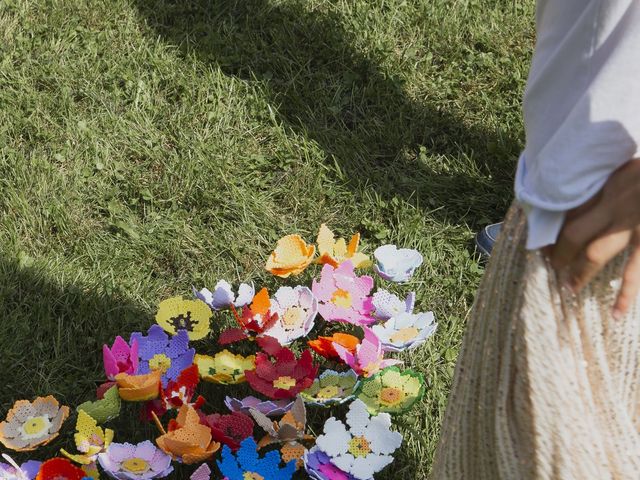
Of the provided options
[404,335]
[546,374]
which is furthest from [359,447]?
[546,374]

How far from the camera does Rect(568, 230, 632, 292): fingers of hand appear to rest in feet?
3.45

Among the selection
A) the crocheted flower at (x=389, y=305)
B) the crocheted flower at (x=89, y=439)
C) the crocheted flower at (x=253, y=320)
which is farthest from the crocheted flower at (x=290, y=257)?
the crocheted flower at (x=89, y=439)

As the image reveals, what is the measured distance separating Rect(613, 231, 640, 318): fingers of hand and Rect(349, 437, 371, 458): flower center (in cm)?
100

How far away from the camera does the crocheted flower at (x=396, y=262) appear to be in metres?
2.40

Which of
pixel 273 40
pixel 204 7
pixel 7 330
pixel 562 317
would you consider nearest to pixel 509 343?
pixel 562 317

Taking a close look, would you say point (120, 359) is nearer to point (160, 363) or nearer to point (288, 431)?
point (160, 363)

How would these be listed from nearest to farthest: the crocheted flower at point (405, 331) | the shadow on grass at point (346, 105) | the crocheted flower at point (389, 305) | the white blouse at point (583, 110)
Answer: the white blouse at point (583, 110) < the crocheted flower at point (405, 331) < the crocheted flower at point (389, 305) < the shadow on grass at point (346, 105)

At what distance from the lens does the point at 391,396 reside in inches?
82.7

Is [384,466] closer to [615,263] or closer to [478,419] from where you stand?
[478,419]

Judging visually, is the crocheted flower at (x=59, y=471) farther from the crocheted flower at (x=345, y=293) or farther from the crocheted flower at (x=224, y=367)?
the crocheted flower at (x=345, y=293)

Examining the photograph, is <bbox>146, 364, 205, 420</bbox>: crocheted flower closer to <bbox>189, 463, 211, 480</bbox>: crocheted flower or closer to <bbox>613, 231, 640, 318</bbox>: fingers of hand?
<bbox>189, 463, 211, 480</bbox>: crocheted flower

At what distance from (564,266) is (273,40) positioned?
2336 millimetres

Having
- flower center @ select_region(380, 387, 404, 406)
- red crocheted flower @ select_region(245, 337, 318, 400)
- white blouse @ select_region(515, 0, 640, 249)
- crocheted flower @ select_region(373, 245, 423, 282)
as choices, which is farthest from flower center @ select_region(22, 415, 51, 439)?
white blouse @ select_region(515, 0, 640, 249)

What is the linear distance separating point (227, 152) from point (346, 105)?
50 cm
